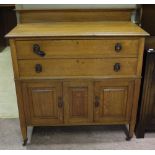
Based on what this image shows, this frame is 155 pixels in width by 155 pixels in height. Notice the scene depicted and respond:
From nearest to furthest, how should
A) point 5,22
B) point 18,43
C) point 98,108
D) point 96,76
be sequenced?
point 18,43 < point 96,76 < point 98,108 < point 5,22

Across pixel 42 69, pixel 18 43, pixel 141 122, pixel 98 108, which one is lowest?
pixel 141 122

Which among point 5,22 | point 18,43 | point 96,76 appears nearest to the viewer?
point 18,43

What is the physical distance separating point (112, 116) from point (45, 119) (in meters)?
0.51

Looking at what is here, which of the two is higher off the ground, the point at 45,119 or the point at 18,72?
the point at 18,72

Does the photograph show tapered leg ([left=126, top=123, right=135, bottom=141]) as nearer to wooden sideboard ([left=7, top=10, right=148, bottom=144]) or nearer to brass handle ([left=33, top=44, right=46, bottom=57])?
wooden sideboard ([left=7, top=10, right=148, bottom=144])

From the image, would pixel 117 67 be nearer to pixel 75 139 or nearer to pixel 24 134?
pixel 75 139

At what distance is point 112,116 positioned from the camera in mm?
1603

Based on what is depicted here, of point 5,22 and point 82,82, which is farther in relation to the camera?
point 5,22

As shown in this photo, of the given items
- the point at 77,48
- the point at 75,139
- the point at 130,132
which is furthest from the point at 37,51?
the point at 130,132

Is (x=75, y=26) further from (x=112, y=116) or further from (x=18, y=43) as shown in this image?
(x=112, y=116)

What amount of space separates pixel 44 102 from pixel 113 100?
0.51 metres

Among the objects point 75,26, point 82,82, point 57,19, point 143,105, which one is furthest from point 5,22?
point 143,105

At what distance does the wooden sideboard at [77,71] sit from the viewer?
1343mm

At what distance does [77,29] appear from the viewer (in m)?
1.43
